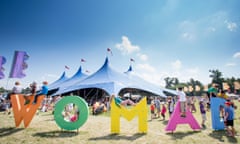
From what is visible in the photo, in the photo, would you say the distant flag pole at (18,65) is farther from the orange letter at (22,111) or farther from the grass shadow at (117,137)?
the grass shadow at (117,137)

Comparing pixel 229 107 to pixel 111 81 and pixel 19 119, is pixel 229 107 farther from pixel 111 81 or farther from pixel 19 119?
pixel 111 81

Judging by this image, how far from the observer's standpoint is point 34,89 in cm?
578

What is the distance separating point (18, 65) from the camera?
6680 millimetres

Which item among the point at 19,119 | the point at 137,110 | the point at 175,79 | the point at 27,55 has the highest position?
the point at 175,79

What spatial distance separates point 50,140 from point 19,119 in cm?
212

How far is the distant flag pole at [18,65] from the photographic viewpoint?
6.66m

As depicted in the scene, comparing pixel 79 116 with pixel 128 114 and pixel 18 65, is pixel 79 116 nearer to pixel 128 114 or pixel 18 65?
pixel 128 114

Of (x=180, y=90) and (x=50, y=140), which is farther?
(x=180, y=90)

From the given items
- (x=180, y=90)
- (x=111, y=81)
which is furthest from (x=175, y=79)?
(x=180, y=90)

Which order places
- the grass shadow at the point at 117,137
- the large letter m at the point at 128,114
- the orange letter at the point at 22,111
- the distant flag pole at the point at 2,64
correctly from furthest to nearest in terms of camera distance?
the distant flag pole at the point at 2,64 < the orange letter at the point at 22,111 < the large letter m at the point at 128,114 < the grass shadow at the point at 117,137

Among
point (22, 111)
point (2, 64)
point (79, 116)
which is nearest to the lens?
point (79, 116)

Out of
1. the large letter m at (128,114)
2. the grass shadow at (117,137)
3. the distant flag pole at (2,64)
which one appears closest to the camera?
the grass shadow at (117,137)

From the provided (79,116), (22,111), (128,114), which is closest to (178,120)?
(128,114)

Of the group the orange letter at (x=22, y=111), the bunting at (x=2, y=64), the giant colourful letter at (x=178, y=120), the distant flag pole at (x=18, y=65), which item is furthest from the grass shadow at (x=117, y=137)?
the bunting at (x=2, y=64)
